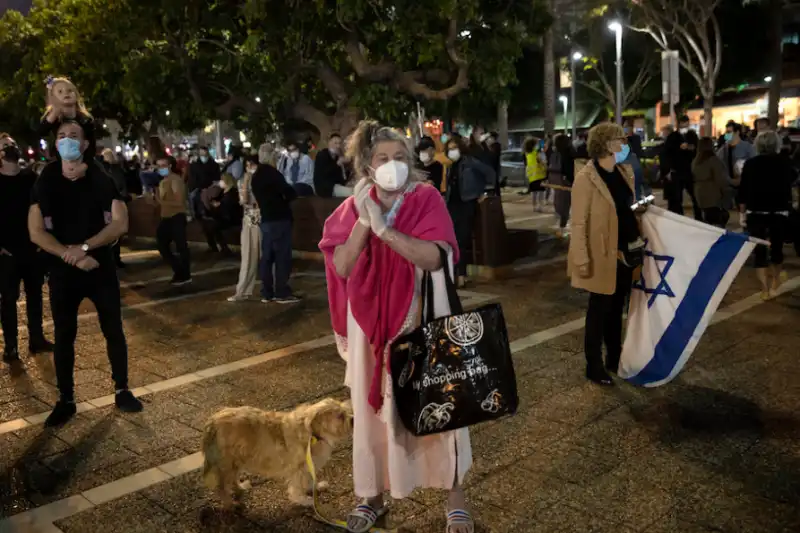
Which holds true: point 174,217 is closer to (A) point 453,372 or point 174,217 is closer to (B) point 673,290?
(B) point 673,290

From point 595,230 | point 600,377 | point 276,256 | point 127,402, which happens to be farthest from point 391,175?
point 276,256

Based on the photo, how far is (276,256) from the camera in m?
8.59

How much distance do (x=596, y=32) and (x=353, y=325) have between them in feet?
116

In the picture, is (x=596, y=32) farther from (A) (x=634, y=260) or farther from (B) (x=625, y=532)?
(B) (x=625, y=532)

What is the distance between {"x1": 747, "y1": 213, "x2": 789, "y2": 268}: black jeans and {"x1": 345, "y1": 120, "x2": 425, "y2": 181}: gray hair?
5.51m

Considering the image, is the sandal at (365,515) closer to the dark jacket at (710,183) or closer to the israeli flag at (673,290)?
the israeli flag at (673,290)

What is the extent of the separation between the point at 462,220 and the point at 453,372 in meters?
6.06

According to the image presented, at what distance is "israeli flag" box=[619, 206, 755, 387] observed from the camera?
499 cm

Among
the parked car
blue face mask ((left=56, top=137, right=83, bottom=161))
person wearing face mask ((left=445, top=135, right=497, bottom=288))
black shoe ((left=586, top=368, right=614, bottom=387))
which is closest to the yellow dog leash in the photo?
black shoe ((left=586, top=368, right=614, bottom=387))

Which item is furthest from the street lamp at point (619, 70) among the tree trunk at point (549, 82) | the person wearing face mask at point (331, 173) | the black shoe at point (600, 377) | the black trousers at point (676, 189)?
the black shoe at point (600, 377)

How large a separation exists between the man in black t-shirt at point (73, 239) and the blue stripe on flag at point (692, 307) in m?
3.64

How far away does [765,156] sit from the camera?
744cm

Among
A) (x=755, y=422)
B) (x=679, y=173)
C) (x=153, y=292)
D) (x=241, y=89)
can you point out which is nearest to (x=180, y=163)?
(x=241, y=89)

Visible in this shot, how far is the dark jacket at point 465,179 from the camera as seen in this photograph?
28.9 feet
